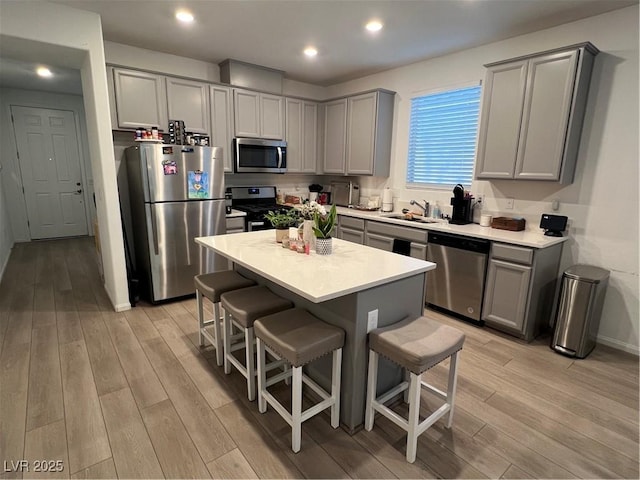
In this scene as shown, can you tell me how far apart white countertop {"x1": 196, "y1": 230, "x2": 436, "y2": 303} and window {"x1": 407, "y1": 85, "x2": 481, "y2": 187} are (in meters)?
2.06

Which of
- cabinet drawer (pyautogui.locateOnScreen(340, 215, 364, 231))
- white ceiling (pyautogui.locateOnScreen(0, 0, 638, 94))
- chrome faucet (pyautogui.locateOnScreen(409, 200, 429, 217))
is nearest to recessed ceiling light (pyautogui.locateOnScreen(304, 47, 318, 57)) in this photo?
white ceiling (pyautogui.locateOnScreen(0, 0, 638, 94))

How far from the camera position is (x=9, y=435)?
182 cm

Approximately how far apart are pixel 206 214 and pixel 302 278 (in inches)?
90.9

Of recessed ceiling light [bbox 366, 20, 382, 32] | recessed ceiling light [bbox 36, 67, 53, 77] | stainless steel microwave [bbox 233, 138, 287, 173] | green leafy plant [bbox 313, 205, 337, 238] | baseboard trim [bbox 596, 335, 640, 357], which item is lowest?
baseboard trim [bbox 596, 335, 640, 357]

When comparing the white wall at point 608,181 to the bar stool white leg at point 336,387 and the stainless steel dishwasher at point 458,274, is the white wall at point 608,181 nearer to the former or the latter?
the stainless steel dishwasher at point 458,274

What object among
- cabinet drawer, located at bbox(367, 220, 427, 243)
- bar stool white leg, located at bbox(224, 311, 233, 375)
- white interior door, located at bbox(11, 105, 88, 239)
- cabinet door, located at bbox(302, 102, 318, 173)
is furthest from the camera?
white interior door, located at bbox(11, 105, 88, 239)

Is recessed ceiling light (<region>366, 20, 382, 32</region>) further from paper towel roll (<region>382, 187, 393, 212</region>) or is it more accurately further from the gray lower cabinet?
the gray lower cabinet

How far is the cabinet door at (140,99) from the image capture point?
3.44 metres

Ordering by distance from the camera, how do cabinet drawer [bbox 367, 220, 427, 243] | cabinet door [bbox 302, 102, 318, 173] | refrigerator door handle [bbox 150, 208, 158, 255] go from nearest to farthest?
refrigerator door handle [bbox 150, 208, 158, 255]
cabinet drawer [bbox 367, 220, 427, 243]
cabinet door [bbox 302, 102, 318, 173]

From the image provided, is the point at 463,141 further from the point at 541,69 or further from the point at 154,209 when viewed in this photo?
the point at 154,209

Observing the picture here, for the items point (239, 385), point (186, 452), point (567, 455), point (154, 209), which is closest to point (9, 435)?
point (186, 452)

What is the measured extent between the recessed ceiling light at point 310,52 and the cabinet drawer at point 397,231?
1.99 meters

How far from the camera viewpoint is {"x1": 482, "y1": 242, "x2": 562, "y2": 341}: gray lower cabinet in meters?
2.79

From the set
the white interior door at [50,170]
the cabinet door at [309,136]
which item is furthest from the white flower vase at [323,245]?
the white interior door at [50,170]
